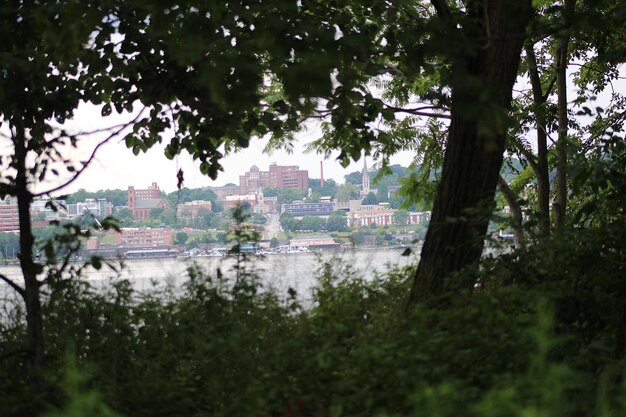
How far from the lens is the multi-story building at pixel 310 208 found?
11.8 metres

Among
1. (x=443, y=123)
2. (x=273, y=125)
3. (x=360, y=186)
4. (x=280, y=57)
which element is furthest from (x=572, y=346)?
(x=360, y=186)

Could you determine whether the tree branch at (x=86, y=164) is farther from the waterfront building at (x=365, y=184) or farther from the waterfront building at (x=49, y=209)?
the waterfront building at (x=365, y=184)

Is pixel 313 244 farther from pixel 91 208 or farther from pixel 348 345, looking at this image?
pixel 348 345

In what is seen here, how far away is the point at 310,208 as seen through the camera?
12.5m

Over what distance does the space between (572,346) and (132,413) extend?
6.93ft

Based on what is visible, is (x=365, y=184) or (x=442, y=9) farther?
(x=365, y=184)

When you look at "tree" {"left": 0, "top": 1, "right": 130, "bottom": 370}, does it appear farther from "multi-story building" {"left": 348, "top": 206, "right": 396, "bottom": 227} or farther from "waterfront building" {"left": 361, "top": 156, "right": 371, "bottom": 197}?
"waterfront building" {"left": 361, "top": 156, "right": 371, "bottom": 197}

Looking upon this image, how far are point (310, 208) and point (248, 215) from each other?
689cm

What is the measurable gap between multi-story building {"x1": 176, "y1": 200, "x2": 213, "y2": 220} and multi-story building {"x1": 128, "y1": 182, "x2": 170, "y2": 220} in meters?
0.26

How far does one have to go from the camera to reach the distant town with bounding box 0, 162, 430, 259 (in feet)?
19.5

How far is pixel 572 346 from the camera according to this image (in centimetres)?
432

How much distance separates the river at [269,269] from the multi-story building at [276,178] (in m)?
5.45

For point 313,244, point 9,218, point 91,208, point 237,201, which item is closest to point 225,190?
point 313,244

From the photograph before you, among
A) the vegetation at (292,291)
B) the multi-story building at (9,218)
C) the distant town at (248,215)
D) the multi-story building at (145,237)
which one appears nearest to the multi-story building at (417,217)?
the distant town at (248,215)
